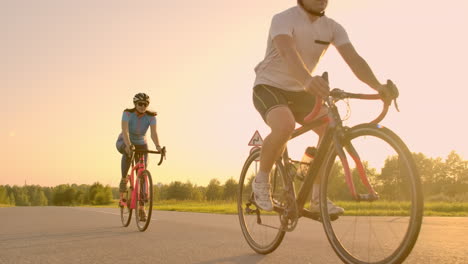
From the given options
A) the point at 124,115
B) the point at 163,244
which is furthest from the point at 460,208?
the point at 163,244

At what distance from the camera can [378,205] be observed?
3.47 metres

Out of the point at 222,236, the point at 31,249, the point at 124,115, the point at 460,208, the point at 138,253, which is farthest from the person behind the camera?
the point at 460,208

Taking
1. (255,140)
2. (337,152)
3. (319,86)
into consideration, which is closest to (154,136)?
(337,152)

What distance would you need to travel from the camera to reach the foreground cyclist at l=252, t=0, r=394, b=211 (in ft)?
13.6

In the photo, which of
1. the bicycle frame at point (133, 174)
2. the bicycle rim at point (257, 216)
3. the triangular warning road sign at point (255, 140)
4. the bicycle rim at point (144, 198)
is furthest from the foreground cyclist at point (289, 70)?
the triangular warning road sign at point (255, 140)

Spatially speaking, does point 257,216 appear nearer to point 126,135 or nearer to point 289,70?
point 289,70

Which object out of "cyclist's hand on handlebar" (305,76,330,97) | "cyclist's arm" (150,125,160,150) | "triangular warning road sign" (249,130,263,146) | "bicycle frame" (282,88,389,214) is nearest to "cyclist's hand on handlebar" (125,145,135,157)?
"cyclist's arm" (150,125,160,150)

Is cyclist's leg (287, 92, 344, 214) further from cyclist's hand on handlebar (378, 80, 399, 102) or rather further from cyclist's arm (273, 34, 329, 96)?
cyclist's hand on handlebar (378, 80, 399, 102)

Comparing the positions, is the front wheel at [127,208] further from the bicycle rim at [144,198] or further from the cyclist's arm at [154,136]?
the cyclist's arm at [154,136]

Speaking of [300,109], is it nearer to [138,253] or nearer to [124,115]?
[138,253]

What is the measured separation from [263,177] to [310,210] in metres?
0.60

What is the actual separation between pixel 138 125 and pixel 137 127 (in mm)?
40

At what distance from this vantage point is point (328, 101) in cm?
367

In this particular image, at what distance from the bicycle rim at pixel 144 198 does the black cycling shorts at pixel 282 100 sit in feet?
13.6
